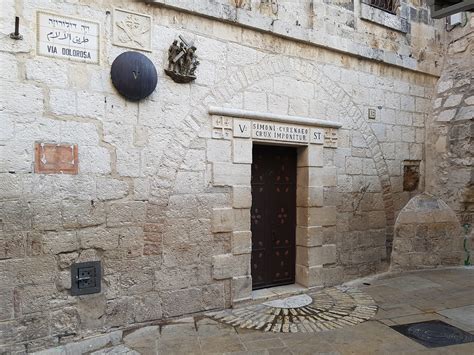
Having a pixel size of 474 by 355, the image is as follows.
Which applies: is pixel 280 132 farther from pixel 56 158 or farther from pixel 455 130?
pixel 455 130

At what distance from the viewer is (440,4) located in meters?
2.93

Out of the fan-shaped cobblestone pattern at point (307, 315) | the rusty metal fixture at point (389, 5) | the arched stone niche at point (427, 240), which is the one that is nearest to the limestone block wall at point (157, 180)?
the fan-shaped cobblestone pattern at point (307, 315)

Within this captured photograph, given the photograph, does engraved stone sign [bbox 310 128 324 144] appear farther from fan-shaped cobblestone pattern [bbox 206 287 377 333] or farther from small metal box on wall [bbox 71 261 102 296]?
A: small metal box on wall [bbox 71 261 102 296]

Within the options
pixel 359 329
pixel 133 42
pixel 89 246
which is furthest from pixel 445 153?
pixel 89 246

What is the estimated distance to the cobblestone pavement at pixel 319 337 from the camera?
2.90 metres

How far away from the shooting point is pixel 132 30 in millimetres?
3346

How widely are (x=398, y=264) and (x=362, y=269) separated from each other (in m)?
0.63

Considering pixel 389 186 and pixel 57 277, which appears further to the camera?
pixel 389 186

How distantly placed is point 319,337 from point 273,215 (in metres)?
1.60

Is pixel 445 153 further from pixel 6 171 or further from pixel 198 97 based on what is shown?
pixel 6 171

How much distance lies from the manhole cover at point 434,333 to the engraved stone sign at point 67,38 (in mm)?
3535

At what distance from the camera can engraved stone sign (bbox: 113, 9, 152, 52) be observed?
10.8 feet

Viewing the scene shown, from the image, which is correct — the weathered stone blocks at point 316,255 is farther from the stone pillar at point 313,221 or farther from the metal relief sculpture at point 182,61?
the metal relief sculpture at point 182,61

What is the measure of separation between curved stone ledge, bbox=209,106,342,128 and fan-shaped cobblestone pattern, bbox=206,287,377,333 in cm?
199
